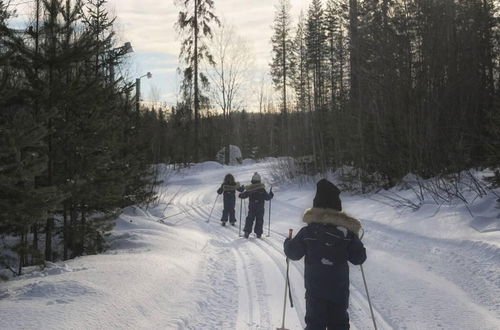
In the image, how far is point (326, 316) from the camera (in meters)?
4.49

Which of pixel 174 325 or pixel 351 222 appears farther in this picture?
pixel 174 325

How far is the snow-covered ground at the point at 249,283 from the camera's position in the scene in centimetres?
546

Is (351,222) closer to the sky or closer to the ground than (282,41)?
closer to the ground

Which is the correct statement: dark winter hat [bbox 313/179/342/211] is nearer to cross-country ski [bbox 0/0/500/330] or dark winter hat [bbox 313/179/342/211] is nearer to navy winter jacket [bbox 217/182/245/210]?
cross-country ski [bbox 0/0/500/330]

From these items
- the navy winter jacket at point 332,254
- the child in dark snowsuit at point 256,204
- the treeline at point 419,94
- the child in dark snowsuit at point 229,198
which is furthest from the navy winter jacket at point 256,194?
the navy winter jacket at point 332,254

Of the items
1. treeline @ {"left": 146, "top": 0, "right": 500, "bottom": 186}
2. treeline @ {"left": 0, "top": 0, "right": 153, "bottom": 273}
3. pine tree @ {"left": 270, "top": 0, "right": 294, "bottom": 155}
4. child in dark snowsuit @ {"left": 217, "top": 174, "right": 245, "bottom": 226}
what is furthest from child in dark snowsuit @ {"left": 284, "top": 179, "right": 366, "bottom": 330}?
pine tree @ {"left": 270, "top": 0, "right": 294, "bottom": 155}

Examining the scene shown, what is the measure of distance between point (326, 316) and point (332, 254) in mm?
630

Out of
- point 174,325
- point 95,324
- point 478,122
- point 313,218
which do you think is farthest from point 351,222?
point 478,122

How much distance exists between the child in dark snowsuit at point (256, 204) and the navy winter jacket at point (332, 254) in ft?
27.3

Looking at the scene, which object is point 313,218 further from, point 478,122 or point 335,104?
point 335,104

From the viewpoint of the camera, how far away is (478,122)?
692 inches

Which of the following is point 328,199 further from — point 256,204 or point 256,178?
point 256,178

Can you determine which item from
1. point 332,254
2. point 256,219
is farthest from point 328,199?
point 256,219

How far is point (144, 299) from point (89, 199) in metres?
4.92
